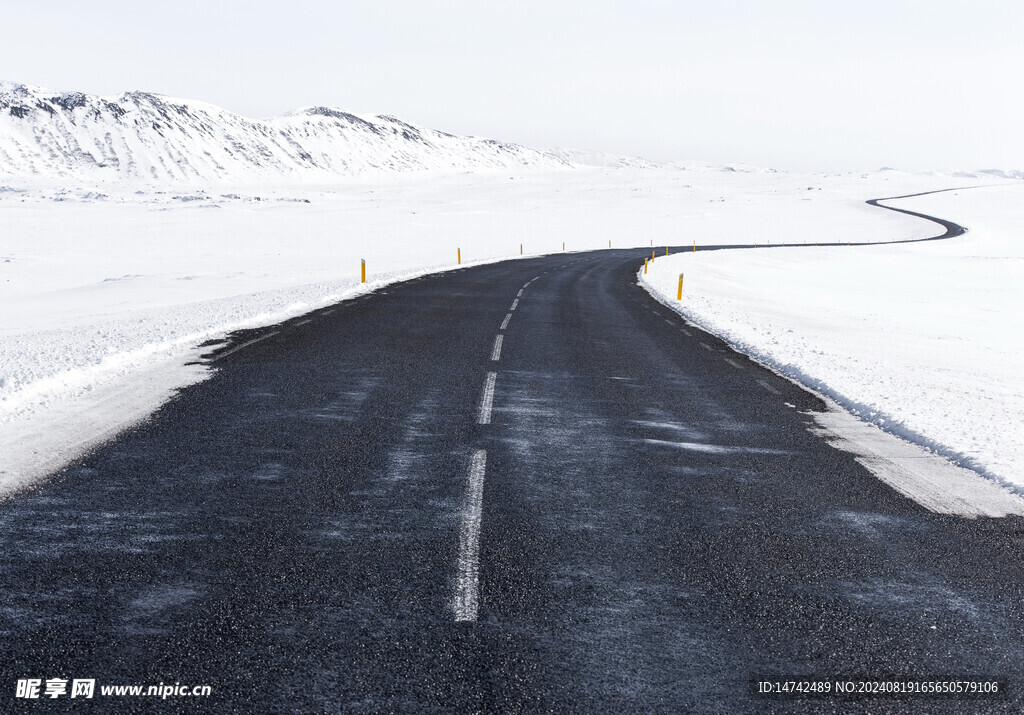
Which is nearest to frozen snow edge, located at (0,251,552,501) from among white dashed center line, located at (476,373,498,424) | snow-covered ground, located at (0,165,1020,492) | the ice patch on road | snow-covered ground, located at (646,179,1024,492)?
snow-covered ground, located at (0,165,1020,492)

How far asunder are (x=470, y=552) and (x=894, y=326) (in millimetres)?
21151

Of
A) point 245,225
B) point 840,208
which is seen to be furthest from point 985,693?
point 840,208

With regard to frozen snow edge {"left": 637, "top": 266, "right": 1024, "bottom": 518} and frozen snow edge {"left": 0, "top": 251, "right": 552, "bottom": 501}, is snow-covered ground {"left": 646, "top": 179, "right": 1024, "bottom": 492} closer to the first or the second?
frozen snow edge {"left": 637, "top": 266, "right": 1024, "bottom": 518}

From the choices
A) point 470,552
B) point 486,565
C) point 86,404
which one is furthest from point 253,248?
point 486,565

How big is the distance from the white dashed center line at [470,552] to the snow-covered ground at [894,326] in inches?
183

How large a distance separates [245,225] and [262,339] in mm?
65219

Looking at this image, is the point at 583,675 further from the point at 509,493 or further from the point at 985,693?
the point at 509,493

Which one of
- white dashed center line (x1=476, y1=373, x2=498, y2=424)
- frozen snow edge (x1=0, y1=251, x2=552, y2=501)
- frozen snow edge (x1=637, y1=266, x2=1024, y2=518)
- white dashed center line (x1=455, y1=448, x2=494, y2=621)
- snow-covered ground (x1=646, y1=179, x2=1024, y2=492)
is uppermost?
frozen snow edge (x1=0, y1=251, x2=552, y2=501)

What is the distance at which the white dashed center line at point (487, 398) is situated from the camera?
852 cm

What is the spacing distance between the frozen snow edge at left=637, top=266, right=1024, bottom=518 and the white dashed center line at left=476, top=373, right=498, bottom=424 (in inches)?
144

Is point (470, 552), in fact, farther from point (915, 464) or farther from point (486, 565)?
point (915, 464)

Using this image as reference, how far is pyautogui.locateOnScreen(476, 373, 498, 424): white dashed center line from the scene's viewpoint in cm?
852

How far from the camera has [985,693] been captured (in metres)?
3.56

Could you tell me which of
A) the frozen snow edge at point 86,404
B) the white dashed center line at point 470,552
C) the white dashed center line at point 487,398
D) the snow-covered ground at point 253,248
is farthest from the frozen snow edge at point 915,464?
the frozen snow edge at point 86,404
